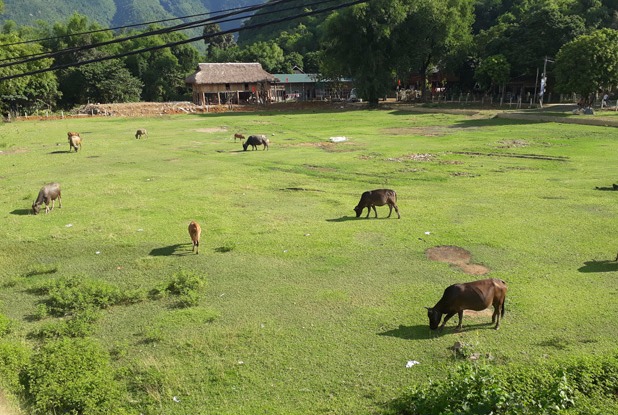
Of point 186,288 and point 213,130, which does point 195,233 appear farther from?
point 213,130

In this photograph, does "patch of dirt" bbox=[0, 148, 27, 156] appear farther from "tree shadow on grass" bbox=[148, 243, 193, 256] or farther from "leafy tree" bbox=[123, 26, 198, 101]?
"leafy tree" bbox=[123, 26, 198, 101]

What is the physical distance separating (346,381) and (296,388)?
83 centimetres

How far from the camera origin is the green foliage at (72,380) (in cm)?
755

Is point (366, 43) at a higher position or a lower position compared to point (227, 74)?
higher

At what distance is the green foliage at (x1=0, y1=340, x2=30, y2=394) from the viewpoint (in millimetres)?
8016

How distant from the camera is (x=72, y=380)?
791 cm

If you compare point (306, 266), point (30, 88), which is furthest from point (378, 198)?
point (30, 88)

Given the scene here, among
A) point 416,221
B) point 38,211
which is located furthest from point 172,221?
point 416,221

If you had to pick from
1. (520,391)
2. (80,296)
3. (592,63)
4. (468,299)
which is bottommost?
(520,391)

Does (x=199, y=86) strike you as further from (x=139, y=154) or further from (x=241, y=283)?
(x=241, y=283)

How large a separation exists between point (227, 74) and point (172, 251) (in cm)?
7064

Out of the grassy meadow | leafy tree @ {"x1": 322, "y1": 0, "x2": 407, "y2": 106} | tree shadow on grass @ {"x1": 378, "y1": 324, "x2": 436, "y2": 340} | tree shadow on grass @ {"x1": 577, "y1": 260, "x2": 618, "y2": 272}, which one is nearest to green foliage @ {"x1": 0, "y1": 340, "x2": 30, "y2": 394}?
the grassy meadow

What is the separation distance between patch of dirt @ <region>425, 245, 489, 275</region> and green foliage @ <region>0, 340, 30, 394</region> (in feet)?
31.1

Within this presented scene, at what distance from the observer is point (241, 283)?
11883mm
